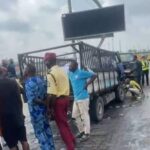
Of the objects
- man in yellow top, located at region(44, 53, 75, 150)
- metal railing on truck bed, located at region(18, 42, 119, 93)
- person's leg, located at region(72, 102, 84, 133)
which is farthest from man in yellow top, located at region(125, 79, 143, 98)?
man in yellow top, located at region(44, 53, 75, 150)

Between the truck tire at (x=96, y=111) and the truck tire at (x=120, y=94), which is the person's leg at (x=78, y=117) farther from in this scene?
the truck tire at (x=120, y=94)

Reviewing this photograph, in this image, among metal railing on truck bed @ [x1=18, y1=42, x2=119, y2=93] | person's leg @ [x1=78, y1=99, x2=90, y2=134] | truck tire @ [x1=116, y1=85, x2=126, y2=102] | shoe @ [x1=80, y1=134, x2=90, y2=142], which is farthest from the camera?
truck tire @ [x1=116, y1=85, x2=126, y2=102]

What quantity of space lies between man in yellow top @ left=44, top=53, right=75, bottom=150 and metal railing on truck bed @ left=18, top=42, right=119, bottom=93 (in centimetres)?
340

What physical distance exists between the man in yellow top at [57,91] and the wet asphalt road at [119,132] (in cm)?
129

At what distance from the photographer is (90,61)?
11406mm

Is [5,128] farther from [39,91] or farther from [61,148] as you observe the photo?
[61,148]

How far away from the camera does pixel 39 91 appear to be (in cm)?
682

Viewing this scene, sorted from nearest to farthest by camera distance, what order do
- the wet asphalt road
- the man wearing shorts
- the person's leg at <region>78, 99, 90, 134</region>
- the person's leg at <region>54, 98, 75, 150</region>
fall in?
the man wearing shorts
the person's leg at <region>54, 98, 75, 150</region>
the wet asphalt road
the person's leg at <region>78, 99, 90, 134</region>

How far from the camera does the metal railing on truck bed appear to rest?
10.7 m

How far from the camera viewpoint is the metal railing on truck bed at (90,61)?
35.2 feet

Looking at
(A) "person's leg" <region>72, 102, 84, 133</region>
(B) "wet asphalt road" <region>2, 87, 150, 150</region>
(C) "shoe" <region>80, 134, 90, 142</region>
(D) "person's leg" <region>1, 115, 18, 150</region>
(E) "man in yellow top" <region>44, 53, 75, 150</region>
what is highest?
(E) "man in yellow top" <region>44, 53, 75, 150</region>

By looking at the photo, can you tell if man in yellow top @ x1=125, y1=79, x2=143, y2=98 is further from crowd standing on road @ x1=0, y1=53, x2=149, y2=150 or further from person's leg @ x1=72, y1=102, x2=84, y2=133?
crowd standing on road @ x1=0, y1=53, x2=149, y2=150

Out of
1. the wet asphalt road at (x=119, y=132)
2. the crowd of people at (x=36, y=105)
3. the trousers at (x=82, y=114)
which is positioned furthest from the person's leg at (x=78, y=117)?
the crowd of people at (x=36, y=105)

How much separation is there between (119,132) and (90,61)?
2.63 metres
